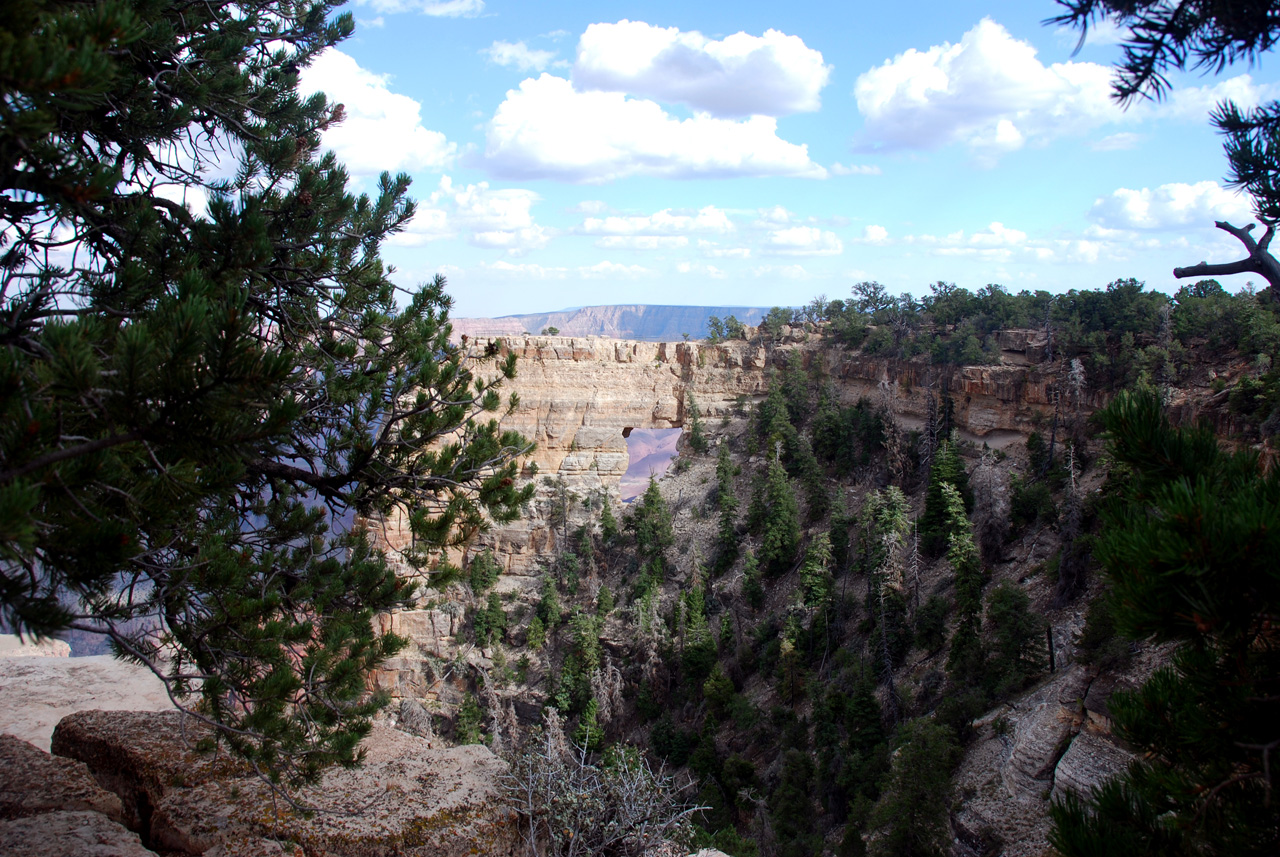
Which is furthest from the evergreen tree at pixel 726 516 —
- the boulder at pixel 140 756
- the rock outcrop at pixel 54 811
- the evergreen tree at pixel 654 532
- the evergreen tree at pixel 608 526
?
the rock outcrop at pixel 54 811

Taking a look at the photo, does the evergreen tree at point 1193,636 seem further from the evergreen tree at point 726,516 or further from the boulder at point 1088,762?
the evergreen tree at point 726,516

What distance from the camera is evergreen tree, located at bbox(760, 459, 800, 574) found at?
2569 centimetres

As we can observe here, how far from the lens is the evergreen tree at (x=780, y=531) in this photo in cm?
2569

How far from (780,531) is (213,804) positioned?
73.2 feet

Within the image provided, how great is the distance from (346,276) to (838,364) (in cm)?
3036

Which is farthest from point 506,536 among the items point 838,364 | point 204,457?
point 204,457

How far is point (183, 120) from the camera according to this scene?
16.1 feet

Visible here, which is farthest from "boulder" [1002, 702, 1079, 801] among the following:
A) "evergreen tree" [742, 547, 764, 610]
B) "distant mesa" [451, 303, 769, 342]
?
"distant mesa" [451, 303, 769, 342]

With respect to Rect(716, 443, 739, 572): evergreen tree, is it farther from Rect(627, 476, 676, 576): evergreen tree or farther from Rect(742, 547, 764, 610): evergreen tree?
Rect(742, 547, 764, 610): evergreen tree

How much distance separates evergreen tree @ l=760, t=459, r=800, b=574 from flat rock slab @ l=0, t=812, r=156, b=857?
73.9ft

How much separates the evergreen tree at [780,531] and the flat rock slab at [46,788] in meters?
22.1

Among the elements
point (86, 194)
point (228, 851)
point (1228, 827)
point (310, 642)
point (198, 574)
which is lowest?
point (228, 851)

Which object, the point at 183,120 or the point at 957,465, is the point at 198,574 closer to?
the point at 183,120

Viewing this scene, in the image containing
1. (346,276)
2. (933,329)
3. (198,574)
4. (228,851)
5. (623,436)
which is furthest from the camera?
(623,436)
